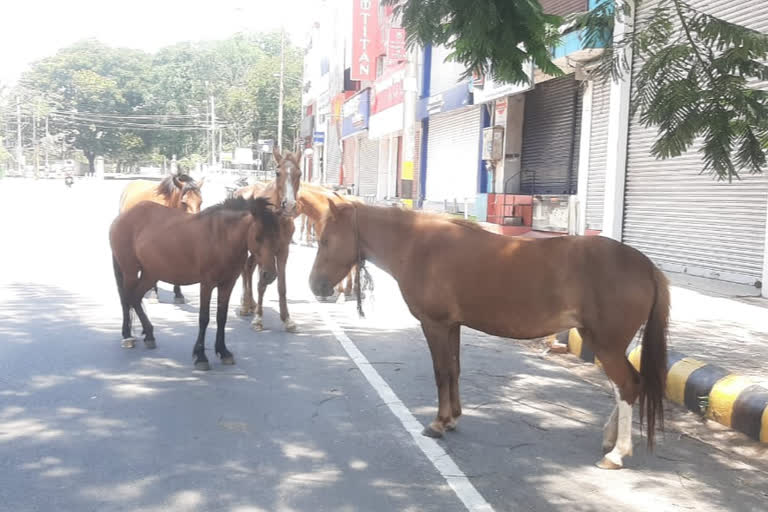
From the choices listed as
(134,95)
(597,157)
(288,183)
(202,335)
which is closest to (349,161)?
(597,157)

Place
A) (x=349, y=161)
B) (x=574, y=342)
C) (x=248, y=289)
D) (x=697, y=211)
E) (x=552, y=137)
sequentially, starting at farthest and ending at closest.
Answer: (x=349, y=161), (x=552, y=137), (x=697, y=211), (x=248, y=289), (x=574, y=342)

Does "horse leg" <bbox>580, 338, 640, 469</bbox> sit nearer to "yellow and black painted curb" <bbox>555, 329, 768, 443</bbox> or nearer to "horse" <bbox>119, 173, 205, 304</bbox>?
"yellow and black painted curb" <bbox>555, 329, 768, 443</bbox>

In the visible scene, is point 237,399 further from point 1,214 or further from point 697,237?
point 1,214

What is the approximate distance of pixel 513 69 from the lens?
17.6 ft

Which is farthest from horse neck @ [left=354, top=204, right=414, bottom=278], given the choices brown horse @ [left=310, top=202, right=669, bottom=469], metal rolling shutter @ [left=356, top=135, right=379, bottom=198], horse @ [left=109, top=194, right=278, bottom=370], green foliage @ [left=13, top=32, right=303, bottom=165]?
green foliage @ [left=13, top=32, right=303, bottom=165]

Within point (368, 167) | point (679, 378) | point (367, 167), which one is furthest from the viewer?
point (367, 167)

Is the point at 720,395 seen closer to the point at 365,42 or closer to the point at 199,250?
the point at 199,250

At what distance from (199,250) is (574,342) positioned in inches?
161

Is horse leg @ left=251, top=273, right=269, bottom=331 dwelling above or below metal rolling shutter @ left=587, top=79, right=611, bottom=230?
below

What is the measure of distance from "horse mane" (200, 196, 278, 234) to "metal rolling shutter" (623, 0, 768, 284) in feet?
20.6

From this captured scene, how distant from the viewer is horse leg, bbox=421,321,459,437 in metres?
5.08

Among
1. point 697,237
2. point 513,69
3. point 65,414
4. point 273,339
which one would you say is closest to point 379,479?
point 65,414

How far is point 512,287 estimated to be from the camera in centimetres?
488

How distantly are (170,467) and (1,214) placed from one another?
78.8 ft
